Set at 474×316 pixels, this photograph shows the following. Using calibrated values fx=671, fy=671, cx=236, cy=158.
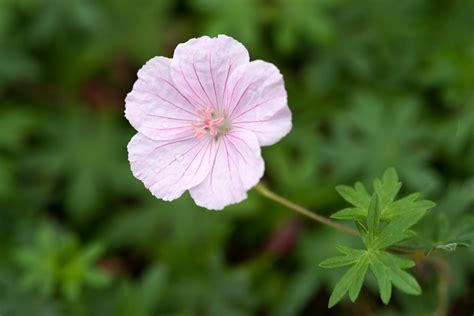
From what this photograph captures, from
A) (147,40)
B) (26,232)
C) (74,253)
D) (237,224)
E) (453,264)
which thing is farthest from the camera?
(147,40)

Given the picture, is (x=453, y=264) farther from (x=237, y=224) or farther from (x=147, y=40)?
(x=147, y=40)

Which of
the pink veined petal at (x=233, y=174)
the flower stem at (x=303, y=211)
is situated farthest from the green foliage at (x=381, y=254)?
the pink veined petal at (x=233, y=174)

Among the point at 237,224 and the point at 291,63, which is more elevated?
the point at 291,63

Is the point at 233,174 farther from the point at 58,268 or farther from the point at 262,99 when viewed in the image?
the point at 58,268

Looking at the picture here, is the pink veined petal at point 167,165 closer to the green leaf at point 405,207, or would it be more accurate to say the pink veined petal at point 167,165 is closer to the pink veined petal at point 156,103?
the pink veined petal at point 156,103

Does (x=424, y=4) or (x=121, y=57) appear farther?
(x=121, y=57)

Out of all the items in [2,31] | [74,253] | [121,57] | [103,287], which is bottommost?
[103,287]

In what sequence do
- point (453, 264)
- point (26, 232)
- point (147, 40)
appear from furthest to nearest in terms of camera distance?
point (147, 40), point (26, 232), point (453, 264)

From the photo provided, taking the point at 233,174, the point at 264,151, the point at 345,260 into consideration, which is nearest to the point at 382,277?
the point at 345,260

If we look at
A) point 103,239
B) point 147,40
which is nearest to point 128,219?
point 103,239
